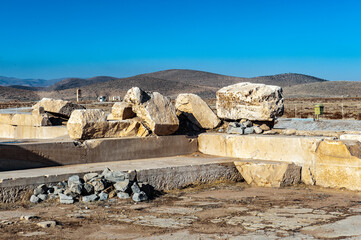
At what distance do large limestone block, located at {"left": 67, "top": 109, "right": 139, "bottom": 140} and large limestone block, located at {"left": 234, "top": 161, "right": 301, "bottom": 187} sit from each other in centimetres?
242

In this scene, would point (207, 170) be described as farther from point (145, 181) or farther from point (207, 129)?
point (207, 129)

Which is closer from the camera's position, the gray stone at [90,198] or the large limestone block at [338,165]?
the gray stone at [90,198]

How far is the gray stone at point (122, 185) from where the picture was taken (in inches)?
244

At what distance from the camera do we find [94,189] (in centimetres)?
620

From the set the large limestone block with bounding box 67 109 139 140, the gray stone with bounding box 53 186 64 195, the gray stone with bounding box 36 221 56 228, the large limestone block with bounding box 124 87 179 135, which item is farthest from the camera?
the large limestone block with bounding box 124 87 179 135

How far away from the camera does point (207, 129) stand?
957 cm

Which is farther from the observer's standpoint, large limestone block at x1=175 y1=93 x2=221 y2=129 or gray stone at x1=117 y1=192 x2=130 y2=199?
large limestone block at x1=175 y1=93 x2=221 y2=129

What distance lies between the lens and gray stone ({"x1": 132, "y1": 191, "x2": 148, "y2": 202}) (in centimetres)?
605

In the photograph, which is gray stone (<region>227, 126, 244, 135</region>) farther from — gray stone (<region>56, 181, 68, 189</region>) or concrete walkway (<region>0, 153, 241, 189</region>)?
gray stone (<region>56, 181, 68, 189</region>)

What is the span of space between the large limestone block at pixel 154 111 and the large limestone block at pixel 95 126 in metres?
0.31

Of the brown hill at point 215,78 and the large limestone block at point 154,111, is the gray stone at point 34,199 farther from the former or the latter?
the brown hill at point 215,78

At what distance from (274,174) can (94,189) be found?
3066 millimetres

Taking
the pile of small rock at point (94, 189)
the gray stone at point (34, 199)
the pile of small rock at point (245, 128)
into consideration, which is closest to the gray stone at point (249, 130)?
the pile of small rock at point (245, 128)

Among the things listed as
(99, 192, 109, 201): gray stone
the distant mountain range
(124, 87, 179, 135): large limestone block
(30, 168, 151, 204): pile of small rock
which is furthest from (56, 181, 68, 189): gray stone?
the distant mountain range
